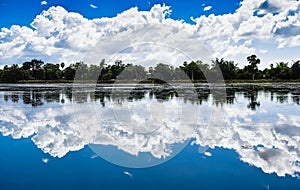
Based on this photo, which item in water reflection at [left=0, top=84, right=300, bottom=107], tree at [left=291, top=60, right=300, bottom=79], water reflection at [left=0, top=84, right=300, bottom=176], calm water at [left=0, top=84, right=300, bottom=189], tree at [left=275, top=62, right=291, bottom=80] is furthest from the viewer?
tree at [left=275, top=62, right=291, bottom=80]

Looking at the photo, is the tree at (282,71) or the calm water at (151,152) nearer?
the calm water at (151,152)

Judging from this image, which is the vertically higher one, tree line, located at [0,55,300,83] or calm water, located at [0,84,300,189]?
tree line, located at [0,55,300,83]

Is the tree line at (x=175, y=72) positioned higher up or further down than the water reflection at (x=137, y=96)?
higher up

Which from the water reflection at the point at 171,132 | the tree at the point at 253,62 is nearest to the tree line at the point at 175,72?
the tree at the point at 253,62

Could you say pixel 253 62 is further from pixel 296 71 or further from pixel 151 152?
pixel 151 152

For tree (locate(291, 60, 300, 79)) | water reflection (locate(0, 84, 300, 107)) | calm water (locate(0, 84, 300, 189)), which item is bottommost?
calm water (locate(0, 84, 300, 189))

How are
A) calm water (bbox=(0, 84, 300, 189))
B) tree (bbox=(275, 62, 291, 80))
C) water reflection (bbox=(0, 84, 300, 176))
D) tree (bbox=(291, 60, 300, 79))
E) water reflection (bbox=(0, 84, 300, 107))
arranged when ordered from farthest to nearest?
1. tree (bbox=(275, 62, 291, 80))
2. tree (bbox=(291, 60, 300, 79))
3. water reflection (bbox=(0, 84, 300, 107))
4. water reflection (bbox=(0, 84, 300, 176))
5. calm water (bbox=(0, 84, 300, 189))

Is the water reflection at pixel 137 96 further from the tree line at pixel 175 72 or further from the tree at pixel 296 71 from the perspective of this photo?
the tree at pixel 296 71

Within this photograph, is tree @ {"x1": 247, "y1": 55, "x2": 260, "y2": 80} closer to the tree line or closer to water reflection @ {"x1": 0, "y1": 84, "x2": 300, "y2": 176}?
the tree line

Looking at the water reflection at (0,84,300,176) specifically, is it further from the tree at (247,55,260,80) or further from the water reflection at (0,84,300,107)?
the tree at (247,55,260,80)

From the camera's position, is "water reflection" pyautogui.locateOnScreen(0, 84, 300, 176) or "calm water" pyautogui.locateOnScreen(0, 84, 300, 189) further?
"water reflection" pyautogui.locateOnScreen(0, 84, 300, 176)

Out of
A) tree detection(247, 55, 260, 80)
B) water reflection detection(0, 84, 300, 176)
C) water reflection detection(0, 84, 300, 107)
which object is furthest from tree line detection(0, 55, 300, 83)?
water reflection detection(0, 84, 300, 176)

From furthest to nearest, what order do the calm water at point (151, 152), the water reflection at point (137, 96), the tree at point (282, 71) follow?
the tree at point (282, 71) < the water reflection at point (137, 96) < the calm water at point (151, 152)

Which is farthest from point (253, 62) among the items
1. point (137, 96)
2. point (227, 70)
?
point (137, 96)
